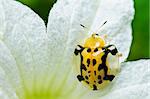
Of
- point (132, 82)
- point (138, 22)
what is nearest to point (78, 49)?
point (132, 82)

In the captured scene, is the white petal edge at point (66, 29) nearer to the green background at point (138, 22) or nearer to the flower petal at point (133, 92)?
the flower petal at point (133, 92)

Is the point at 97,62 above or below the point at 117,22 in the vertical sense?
below

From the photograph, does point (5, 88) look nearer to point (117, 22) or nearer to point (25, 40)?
point (25, 40)

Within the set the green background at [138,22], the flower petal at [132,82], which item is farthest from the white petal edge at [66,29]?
the green background at [138,22]

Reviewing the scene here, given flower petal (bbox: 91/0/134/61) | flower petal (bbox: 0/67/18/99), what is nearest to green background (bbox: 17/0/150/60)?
flower petal (bbox: 91/0/134/61)

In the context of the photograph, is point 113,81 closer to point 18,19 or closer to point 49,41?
point 49,41

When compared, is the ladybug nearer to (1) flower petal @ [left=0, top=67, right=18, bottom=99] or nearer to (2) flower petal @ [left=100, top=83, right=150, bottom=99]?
(2) flower petal @ [left=100, top=83, right=150, bottom=99]

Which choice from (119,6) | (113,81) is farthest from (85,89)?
(119,6)
